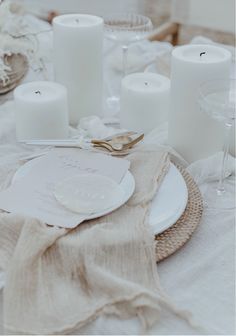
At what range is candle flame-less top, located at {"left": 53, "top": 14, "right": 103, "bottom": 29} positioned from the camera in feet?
3.38

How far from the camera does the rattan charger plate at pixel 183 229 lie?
0.70 meters

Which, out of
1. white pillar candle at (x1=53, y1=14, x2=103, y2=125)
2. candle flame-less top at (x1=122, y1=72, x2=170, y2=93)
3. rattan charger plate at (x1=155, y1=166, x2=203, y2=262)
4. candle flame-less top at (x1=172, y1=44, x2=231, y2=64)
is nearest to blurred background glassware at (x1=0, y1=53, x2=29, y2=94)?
white pillar candle at (x1=53, y1=14, x2=103, y2=125)

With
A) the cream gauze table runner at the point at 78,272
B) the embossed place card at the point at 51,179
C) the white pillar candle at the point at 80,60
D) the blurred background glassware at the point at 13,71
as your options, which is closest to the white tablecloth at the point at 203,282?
the cream gauze table runner at the point at 78,272

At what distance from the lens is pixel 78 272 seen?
65 cm

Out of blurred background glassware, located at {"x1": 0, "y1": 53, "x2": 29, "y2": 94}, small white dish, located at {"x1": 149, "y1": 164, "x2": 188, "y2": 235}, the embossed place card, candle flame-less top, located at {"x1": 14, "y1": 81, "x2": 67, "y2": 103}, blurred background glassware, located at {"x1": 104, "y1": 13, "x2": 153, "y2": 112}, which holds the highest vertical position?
blurred background glassware, located at {"x1": 104, "y1": 13, "x2": 153, "y2": 112}

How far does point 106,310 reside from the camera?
61 cm

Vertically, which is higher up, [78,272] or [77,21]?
[77,21]

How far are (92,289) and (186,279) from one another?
0.42 feet

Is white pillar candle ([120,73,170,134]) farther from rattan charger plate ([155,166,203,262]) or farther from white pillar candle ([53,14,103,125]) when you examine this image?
rattan charger plate ([155,166,203,262])

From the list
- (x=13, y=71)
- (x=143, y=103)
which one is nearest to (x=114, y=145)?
(x=143, y=103)

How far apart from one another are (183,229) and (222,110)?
0.20 m

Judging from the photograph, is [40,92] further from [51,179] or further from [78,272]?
[78,272]

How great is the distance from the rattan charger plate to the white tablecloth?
2cm

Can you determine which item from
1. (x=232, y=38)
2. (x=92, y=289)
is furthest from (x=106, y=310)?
(x=232, y=38)
